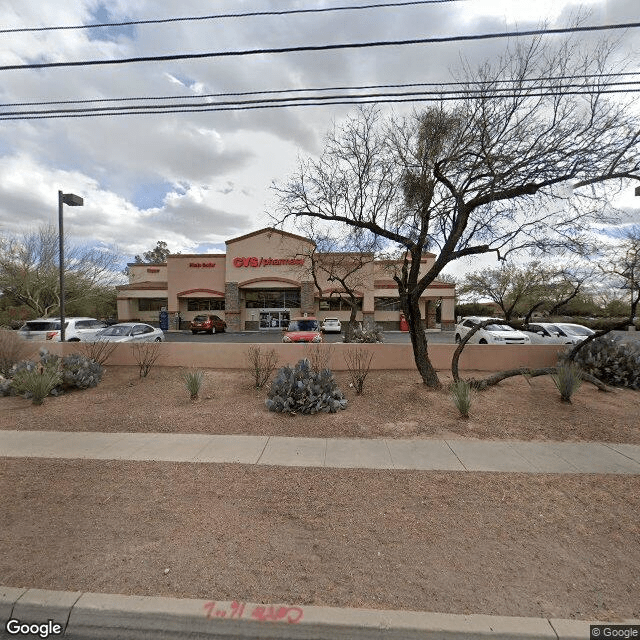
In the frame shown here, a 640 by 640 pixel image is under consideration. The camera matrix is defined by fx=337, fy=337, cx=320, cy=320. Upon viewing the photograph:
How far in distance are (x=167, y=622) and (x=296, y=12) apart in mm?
7506

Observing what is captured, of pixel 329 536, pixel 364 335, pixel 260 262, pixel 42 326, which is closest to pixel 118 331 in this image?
pixel 42 326

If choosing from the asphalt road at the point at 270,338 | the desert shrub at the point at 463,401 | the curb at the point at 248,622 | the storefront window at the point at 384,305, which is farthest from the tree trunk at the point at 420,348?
the storefront window at the point at 384,305

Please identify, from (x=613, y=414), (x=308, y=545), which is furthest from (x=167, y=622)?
(x=613, y=414)

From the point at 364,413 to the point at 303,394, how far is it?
→ 1.25 meters

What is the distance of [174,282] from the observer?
3061 centimetres

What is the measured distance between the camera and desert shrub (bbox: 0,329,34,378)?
9038mm

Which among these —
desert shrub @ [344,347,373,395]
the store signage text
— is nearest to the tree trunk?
desert shrub @ [344,347,373,395]

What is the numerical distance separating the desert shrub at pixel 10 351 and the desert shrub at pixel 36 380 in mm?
1687

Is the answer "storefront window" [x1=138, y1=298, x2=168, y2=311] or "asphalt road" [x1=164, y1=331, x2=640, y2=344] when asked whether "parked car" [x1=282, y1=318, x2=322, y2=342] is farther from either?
"storefront window" [x1=138, y1=298, x2=168, y2=311]

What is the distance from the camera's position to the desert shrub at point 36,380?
7098 millimetres

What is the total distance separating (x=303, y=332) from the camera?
15102mm

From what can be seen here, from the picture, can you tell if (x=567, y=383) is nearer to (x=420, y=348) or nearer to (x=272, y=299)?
(x=420, y=348)

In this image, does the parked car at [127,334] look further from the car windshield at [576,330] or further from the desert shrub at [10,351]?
the car windshield at [576,330]

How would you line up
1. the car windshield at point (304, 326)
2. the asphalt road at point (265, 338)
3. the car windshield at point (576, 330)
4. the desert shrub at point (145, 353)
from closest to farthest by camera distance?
1. the desert shrub at point (145, 353)
2. the car windshield at point (576, 330)
3. the car windshield at point (304, 326)
4. the asphalt road at point (265, 338)
